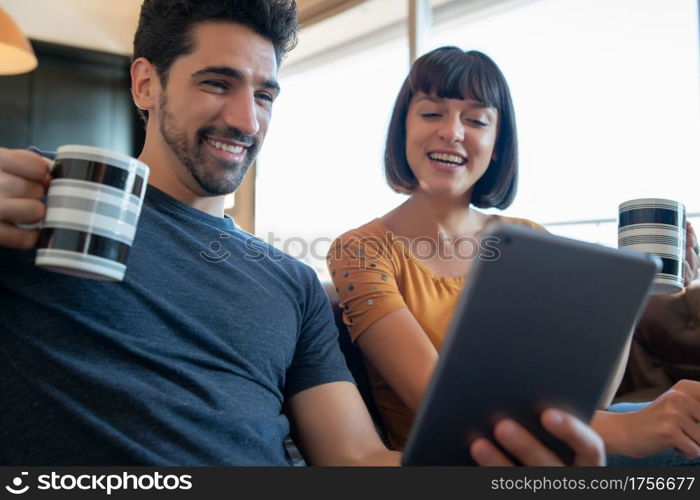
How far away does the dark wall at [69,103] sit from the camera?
514 centimetres

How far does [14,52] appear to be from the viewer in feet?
8.76

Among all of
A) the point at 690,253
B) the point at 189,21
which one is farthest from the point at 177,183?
the point at 690,253

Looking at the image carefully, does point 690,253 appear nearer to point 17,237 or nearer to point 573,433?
point 573,433

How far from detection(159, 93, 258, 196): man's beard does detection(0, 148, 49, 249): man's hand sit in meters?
0.41

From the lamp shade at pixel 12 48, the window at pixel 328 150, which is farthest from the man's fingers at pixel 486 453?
the window at pixel 328 150

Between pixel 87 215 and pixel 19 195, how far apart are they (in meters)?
0.09

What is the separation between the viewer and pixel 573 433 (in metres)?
0.62

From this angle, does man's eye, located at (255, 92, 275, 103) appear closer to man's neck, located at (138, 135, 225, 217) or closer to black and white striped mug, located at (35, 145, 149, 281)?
man's neck, located at (138, 135, 225, 217)

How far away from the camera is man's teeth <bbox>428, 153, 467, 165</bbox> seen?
4.65ft

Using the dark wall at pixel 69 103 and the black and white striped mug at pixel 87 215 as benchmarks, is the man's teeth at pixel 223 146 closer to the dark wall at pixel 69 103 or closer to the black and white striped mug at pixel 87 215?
the black and white striped mug at pixel 87 215

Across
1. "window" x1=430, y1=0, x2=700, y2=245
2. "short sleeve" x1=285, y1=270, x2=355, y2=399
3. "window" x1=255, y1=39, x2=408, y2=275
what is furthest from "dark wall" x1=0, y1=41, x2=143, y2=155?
"short sleeve" x1=285, y1=270, x2=355, y2=399

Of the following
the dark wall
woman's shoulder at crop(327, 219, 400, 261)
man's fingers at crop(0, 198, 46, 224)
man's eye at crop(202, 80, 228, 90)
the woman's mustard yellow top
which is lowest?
the woman's mustard yellow top

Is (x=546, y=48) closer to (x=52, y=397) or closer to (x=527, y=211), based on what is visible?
(x=527, y=211)

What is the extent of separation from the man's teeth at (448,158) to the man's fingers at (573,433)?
0.86 metres
